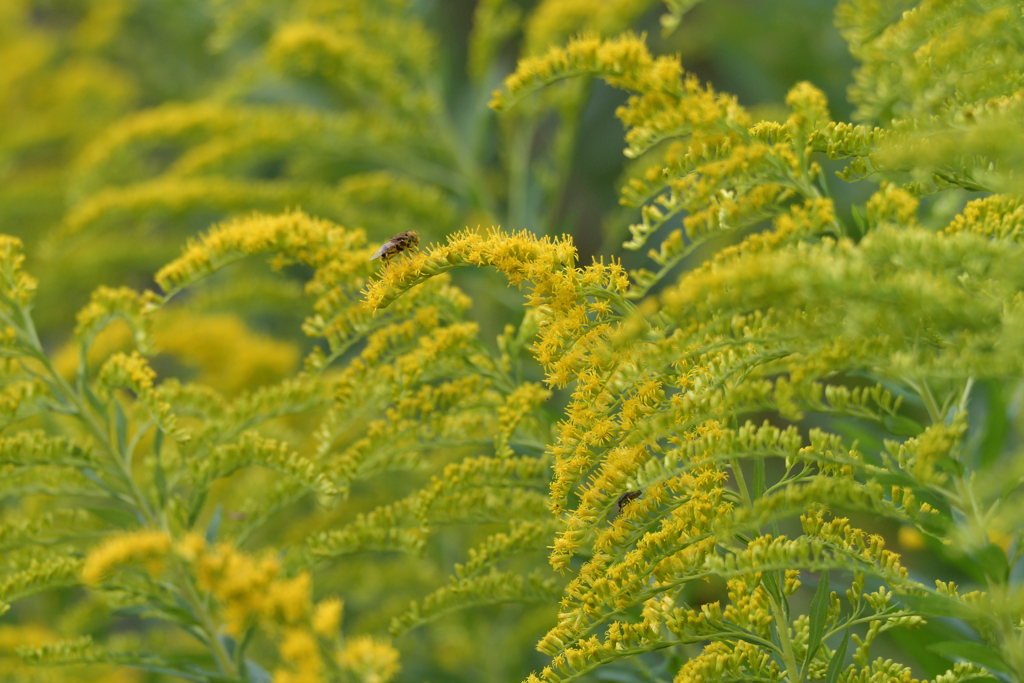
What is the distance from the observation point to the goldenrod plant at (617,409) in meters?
0.88

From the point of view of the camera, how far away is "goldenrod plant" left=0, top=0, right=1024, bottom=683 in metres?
0.88

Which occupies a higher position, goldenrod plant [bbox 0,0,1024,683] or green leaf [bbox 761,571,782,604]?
goldenrod plant [bbox 0,0,1024,683]

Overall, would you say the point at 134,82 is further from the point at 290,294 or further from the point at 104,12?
the point at 290,294

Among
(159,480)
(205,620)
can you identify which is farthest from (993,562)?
(159,480)

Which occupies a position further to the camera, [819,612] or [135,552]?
[819,612]

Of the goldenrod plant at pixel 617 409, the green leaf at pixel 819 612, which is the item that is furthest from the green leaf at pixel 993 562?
the green leaf at pixel 819 612

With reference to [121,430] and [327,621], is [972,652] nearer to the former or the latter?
[327,621]

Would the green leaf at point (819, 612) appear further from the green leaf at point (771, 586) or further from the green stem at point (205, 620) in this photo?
the green stem at point (205, 620)

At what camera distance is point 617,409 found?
4.08 ft

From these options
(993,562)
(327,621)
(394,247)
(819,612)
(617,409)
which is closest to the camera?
(327,621)

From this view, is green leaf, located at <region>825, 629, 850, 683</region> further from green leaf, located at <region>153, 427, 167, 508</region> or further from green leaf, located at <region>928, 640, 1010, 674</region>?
green leaf, located at <region>153, 427, 167, 508</region>

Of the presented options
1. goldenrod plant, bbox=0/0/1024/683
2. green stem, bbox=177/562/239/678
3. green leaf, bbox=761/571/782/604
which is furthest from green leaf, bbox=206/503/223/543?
green leaf, bbox=761/571/782/604

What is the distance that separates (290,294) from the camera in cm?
227

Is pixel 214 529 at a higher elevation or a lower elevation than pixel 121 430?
lower
